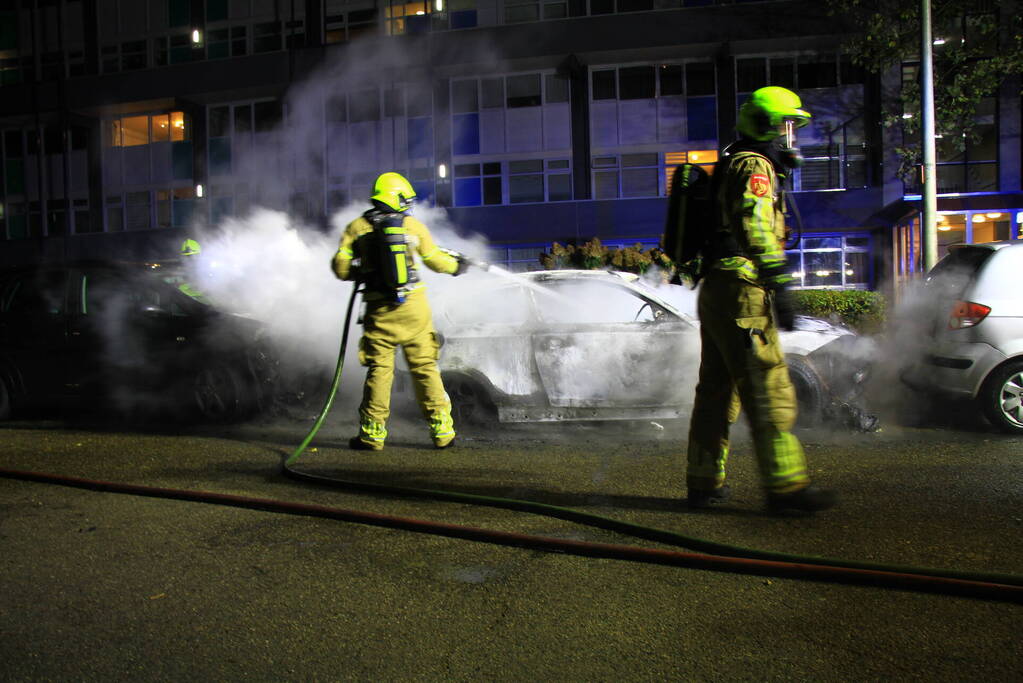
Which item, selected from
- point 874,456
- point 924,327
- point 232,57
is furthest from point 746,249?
point 232,57

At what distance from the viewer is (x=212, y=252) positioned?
27.6 feet

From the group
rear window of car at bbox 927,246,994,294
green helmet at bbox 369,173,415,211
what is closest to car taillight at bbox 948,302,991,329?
rear window of car at bbox 927,246,994,294

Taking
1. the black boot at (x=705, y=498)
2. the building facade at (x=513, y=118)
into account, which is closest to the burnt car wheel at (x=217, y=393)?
the black boot at (x=705, y=498)

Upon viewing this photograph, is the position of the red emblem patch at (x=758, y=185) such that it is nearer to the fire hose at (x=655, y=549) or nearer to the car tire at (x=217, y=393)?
the fire hose at (x=655, y=549)

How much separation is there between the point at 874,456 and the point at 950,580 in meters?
2.66

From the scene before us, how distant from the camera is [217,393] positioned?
7.50 meters

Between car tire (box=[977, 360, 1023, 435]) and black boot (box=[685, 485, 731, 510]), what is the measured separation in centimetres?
340

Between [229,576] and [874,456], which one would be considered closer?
[229,576]

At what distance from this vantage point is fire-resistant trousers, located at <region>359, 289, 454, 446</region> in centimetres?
600

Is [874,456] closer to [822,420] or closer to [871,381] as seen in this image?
[822,420]

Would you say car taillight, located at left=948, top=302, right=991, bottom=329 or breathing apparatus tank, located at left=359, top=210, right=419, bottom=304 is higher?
breathing apparatus tank, located at left=359, top=210, right=419, bottom=304

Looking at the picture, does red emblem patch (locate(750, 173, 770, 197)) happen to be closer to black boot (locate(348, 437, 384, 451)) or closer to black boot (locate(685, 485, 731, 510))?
black boot (locate(685, 485, 731, 510))

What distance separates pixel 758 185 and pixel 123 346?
238 inches

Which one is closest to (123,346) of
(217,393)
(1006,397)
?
(217,393)
